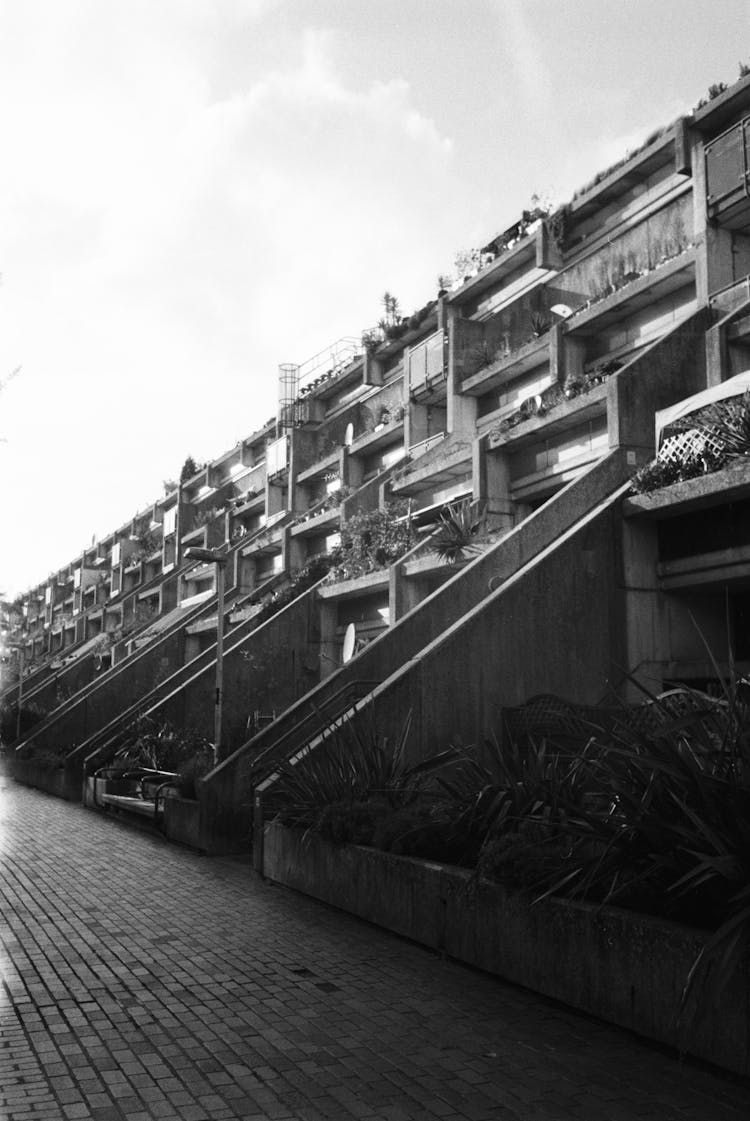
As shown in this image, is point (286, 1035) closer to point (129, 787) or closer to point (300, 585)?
→ point (129, 787)

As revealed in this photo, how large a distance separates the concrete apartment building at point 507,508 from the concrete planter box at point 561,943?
63.3 inches

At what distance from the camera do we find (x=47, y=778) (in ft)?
80.7

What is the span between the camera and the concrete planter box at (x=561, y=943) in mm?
4855

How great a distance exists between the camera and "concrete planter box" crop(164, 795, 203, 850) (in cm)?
1329

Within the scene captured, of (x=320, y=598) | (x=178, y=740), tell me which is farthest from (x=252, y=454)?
(x=178, y=740)

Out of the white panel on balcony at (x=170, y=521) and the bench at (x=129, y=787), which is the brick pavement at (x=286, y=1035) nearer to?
the bench at (x=129, y=787)

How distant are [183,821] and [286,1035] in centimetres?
869

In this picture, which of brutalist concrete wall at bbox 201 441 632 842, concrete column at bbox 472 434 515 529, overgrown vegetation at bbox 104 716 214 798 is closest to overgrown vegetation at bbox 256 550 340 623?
concrete column at bbox 472 434 515 529

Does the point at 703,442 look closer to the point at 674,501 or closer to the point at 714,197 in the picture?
the point at 674,501

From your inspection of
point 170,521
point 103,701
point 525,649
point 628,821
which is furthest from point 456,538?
point 170,521

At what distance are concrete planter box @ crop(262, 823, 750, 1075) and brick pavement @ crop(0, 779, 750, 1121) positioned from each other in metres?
0.13

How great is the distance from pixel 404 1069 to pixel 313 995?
1.47 metres

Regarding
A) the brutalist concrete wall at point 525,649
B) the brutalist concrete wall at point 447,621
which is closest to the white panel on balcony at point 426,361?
the brutalist concrete wall at point 447,621

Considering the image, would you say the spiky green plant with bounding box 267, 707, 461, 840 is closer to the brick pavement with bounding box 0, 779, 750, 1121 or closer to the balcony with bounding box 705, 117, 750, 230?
the brick pavement with bounding box 0, 779, 750, 1121
